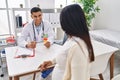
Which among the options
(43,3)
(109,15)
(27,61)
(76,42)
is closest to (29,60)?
(27,61)

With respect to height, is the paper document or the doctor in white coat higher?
the doctor in white coat

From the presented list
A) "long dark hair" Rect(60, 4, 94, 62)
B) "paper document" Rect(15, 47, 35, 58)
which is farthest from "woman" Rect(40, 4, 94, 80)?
"paper document" Rect(15, 47, 35, 58)

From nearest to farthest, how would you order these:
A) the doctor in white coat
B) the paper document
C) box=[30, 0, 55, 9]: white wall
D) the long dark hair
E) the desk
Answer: the long dark hair < the desk < the paper document < the doctor in white coat < box=[30, 0, 55, 9]: white wall

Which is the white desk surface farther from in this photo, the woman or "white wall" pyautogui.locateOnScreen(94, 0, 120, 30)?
"white wall" pyautogui.locateOnScreen(94, 0, 120, 30)

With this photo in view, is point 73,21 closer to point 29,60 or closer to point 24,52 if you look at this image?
point 29,60

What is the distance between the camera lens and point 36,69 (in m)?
1.38

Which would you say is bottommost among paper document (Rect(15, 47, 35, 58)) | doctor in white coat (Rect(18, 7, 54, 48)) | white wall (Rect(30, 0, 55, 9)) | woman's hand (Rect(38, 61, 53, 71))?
woman's hand (Rect(38, 61, 53, 71))

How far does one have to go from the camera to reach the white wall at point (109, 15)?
3551 millimetres

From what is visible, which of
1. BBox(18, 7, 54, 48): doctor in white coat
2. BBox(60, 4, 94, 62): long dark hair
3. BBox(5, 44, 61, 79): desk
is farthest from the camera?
BBox(18, 7, 54, 48): doctor in white coat

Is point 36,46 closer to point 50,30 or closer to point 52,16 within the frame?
point 50,30

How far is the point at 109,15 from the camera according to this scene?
3752 mm

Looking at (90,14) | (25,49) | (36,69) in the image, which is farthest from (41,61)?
(90,14)

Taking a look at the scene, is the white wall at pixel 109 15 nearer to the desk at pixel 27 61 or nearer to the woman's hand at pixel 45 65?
the desk at pixel 27 61

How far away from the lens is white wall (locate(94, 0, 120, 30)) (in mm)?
3551
